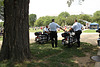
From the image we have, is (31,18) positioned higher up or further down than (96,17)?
higher up

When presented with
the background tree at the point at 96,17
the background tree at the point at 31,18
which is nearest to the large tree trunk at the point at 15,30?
the background tree at the point at 96,17

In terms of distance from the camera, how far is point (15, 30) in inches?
168

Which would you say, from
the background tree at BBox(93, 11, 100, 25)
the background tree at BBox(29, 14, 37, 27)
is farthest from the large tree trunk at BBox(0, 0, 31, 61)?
the background tree at BBox(29, 14, 37, 27)

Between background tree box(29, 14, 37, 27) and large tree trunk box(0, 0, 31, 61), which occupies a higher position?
background tree box(29, 14, 37, 27)

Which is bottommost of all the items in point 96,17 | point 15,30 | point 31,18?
point 15,30

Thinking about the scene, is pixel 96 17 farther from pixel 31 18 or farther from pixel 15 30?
pixel 15 30

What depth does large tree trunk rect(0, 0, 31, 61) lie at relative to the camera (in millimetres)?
4223

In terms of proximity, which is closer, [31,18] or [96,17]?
[96,17]

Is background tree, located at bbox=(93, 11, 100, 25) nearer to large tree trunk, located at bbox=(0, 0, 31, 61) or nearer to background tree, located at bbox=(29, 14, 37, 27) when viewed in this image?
background tree, located at bbox=(29, 14, 37, 27)

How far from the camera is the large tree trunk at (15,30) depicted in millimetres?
4223

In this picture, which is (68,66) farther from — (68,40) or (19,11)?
(68,40)

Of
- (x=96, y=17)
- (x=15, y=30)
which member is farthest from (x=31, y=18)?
(x=15, y=30)

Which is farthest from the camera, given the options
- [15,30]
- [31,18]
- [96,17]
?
[31,18]

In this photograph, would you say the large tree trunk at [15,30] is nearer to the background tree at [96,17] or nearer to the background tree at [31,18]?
the background tree at [96,17]
